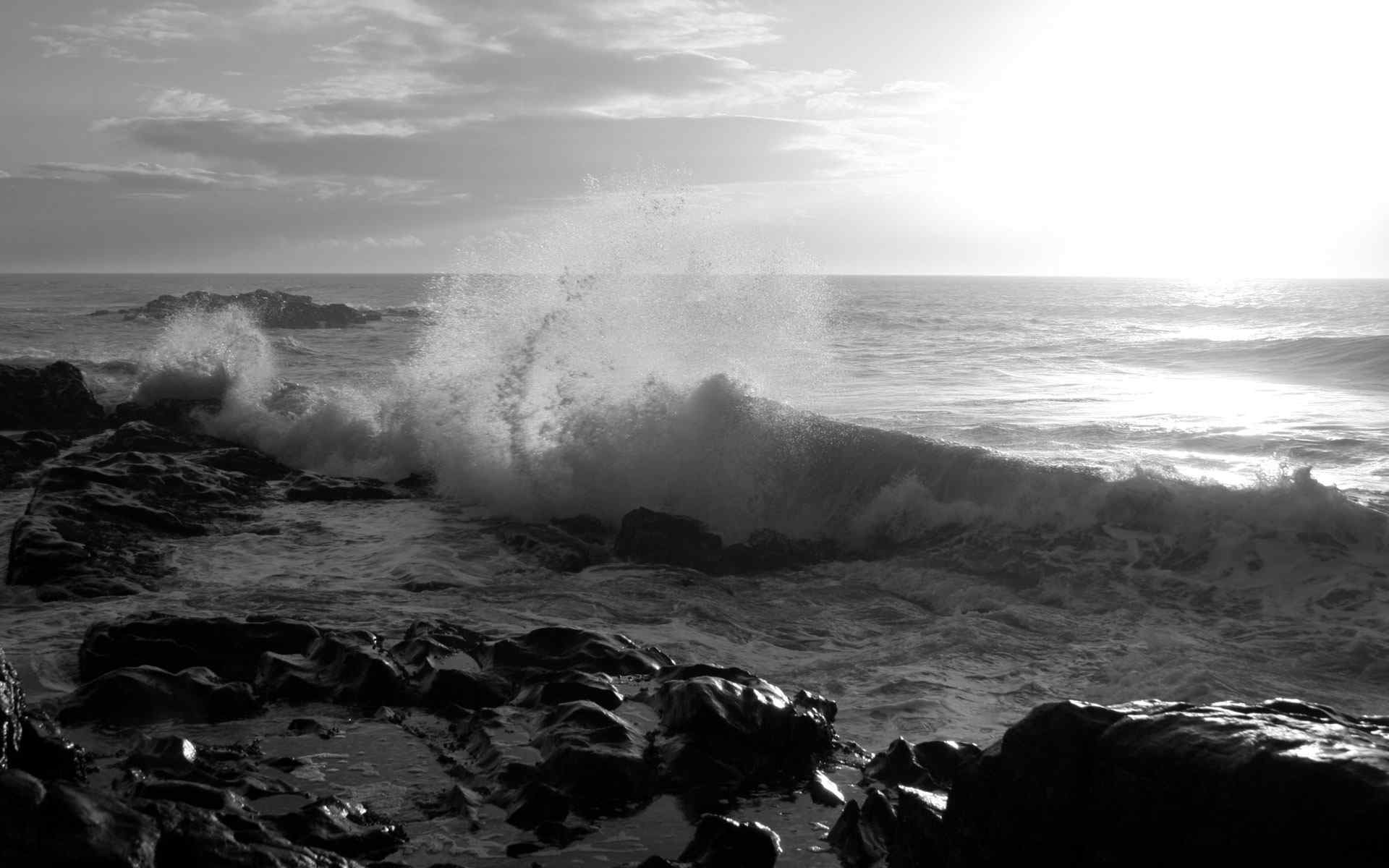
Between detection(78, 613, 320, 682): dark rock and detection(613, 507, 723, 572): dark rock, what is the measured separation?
13.3 ft

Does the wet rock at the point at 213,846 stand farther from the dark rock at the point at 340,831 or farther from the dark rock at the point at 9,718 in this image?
the dark rock at the point at 340,831

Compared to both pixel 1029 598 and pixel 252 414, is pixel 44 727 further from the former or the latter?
pixel 252 414

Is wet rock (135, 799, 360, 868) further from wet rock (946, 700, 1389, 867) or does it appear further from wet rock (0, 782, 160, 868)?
wet rock (946, 700, 1389, 867)

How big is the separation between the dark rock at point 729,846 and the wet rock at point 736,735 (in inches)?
31.8

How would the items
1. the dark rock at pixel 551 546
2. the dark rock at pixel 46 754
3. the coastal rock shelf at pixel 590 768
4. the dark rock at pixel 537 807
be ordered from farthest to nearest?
1. the dark rock at pixel 551 546
2. the dark rock at pixel 537 807
3. the dark rock at pixel 46 754
4. the coastal rock shelf at pixel 590 768

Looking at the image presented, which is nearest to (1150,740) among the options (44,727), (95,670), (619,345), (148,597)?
(44,727)

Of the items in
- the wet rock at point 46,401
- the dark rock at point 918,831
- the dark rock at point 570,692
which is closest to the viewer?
the dark rock at point 918,831

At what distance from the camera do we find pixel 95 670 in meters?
6.43

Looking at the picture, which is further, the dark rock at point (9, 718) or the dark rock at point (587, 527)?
the dark rock at point (587, 527)

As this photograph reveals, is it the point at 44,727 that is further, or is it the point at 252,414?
the point at 252,414

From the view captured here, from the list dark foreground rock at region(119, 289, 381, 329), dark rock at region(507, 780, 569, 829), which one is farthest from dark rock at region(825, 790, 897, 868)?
dark foreground rock at region(119, 289, 381, 329)

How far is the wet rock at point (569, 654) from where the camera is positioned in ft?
22.6

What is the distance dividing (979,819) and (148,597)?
696cm

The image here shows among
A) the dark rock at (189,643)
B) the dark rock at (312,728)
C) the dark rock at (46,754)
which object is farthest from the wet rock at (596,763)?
the dark rock at (189,643)
